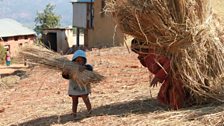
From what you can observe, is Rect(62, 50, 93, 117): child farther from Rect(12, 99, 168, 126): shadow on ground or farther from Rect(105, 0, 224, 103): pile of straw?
Rect(105, 0, 224, 103): pile of straw

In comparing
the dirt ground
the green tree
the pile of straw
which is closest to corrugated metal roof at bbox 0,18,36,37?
the green tree

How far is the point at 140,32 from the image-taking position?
521 cm

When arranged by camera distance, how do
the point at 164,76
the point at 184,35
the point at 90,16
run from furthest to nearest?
the point at 90,16 < the point at 164,76 < the point at 184,35

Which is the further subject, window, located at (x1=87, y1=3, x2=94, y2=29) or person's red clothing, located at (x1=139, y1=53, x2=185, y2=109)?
window, located at (x1=87, y1=3, x2=94, y2=29)

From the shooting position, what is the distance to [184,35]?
4.96m

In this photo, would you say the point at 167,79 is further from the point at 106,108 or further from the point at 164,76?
the point at 106,108

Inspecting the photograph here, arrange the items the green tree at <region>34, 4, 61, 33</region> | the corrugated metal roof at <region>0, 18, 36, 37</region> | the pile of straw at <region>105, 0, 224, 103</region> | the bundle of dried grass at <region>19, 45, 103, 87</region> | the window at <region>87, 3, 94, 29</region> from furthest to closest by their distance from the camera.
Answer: the green tree at <region>34, 4, 61, 33</region>
the corrugated metal roof at <region>0, 18, 36, 37</region>
the window at <region>87, 3, 94, 29</region>
the bundle of dried grass at <region>19, 45, 103, 87</region>
the pile of straw at <region>105, 0, 224, 103</region>

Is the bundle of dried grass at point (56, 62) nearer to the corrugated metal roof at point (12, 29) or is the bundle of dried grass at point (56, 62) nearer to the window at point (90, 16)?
the window at point (90, 16)

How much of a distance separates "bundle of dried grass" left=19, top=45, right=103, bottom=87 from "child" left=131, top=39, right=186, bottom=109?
2.35 ft

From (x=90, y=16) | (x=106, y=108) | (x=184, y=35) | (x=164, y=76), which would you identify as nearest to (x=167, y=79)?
(x=164, y=76)

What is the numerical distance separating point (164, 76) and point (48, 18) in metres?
48.6

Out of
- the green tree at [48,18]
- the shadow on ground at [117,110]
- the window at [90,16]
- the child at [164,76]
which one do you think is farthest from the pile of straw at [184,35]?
the green tree at [48,18]

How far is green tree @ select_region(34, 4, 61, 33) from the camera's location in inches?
2073

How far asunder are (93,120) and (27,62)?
49.1 inches
